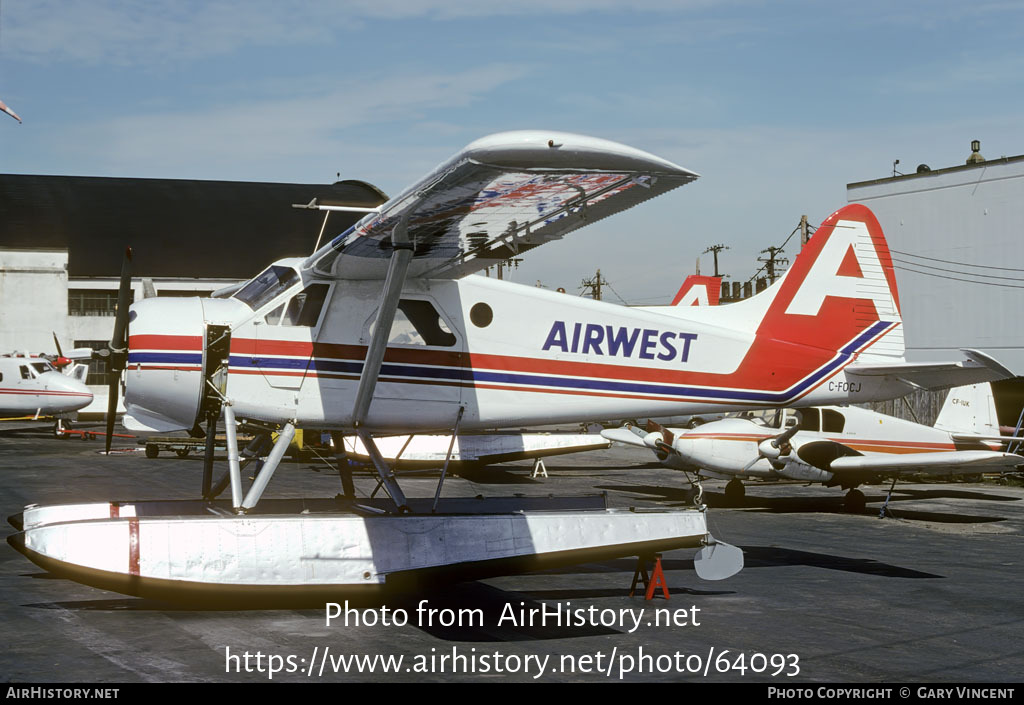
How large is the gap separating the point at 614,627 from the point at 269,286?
15.0 feet

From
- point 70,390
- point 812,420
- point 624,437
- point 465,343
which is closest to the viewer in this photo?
point 465,343

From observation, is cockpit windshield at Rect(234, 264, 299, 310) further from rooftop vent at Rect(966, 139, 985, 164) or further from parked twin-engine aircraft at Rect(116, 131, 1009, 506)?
rooftop vent at Rect(966, 139, 985, 164)

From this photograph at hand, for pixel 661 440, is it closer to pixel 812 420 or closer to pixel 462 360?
pixel 812 420

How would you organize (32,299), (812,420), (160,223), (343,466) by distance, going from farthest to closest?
(160,223)
(32,299)
(812,420)
(343,466)

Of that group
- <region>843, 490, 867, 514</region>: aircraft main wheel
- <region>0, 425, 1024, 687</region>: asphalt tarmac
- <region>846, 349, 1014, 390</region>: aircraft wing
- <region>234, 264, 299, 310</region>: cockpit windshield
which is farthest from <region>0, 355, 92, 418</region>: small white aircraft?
<region>846, 349, 1014, 390</region>: aircraft wing

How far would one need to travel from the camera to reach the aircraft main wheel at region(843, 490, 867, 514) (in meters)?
17.3

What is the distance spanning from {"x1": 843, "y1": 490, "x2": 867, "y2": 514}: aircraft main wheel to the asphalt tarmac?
3.01 metres

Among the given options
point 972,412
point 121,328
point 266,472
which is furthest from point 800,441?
point 121,328

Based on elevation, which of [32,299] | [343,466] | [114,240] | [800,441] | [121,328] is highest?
[114,240]

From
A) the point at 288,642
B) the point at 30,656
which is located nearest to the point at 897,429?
the point at 288,642

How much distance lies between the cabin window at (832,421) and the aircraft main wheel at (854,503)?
4.02 ft

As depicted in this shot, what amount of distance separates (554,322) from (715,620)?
3.38m

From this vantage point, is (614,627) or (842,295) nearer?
(614,627)

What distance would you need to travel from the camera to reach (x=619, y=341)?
34.2 feet
